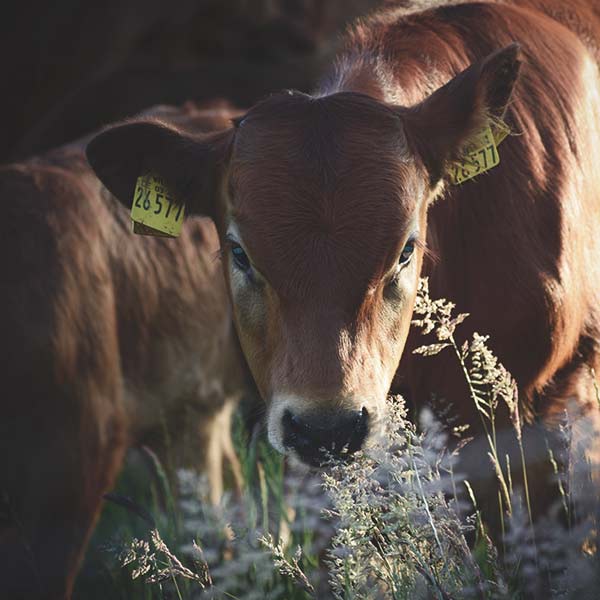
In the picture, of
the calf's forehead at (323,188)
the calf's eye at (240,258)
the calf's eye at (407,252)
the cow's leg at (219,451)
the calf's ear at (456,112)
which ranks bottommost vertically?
the cow's leg at (219,451)

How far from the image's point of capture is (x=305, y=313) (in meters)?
3.05

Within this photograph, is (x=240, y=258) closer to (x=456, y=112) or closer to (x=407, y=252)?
(x=407, y=252)

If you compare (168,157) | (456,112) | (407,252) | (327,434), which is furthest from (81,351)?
(327,434)

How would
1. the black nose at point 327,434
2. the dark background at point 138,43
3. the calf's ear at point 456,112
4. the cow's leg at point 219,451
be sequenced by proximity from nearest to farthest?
the black nose at point 327,434, the calf's ear at point 456,112, the cow's leg at point 219,451, the dark background at point 138,43

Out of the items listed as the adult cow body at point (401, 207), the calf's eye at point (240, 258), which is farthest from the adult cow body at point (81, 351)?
the calf's eye at point (240, 258)

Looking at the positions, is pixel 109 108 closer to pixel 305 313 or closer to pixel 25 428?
pixel 25 428

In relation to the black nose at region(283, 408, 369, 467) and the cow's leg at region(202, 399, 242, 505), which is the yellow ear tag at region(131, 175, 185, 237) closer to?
the black nose at region(283, 408, 369, 467)

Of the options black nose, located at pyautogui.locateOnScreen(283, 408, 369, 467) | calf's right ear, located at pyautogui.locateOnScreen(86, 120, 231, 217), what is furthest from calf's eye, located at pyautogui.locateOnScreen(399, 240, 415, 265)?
calf's right ear, located at pyautogui.locateOnScreen(86, 120, 231, 217)

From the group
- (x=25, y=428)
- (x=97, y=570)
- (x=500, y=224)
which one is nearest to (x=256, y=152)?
(x=500, y=224)

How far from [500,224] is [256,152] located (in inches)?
32.4

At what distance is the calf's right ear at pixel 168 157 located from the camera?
3.59m

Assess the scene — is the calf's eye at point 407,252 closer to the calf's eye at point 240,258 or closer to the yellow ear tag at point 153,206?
the calf's eye at point 240,258

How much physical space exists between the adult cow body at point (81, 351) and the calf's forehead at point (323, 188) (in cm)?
158

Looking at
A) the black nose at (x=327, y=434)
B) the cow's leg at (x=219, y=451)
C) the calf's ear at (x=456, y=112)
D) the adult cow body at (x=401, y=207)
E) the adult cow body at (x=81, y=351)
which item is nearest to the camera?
the black nose at (x=327, y=434)
